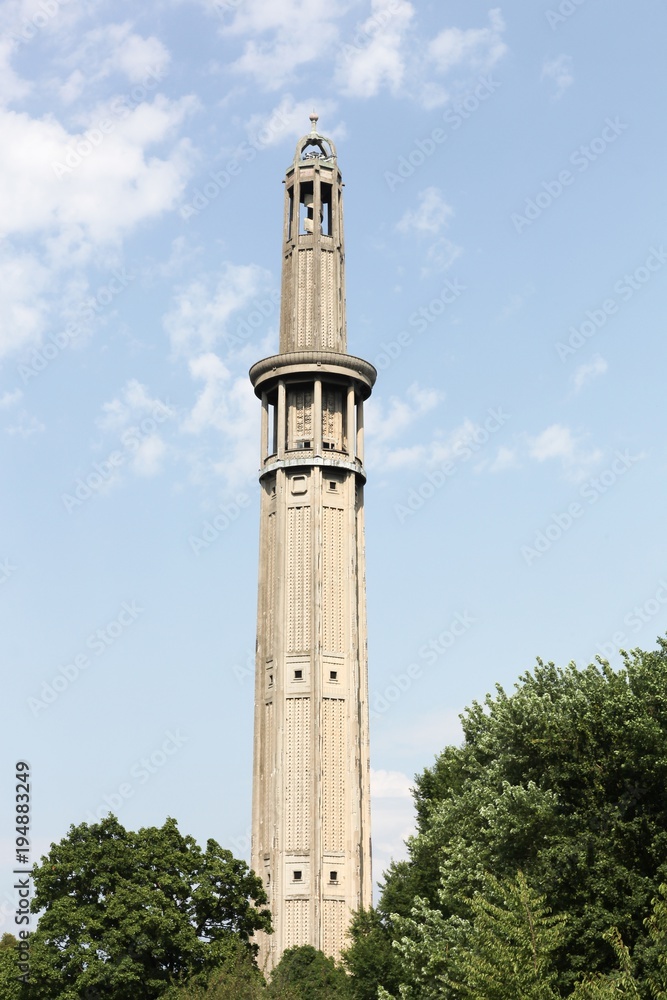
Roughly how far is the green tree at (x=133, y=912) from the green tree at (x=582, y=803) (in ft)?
48.8

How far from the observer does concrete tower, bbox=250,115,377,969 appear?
72062mm

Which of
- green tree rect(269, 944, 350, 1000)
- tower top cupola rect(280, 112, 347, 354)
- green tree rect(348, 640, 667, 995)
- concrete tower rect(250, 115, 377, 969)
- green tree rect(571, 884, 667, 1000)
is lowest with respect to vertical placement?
green tree rect(571, 884, 667, 1000)

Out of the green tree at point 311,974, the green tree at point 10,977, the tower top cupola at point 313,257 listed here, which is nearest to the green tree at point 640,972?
the green tree at point 311,974

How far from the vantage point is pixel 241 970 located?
50312mm

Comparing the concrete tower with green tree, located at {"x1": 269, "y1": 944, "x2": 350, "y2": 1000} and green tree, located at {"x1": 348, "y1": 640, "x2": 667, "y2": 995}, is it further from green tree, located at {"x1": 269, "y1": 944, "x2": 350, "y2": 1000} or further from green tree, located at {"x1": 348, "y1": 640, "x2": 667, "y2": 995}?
green tree, located at {"x1": 348, "y1": 640, "x2": 667, "y2": 995}

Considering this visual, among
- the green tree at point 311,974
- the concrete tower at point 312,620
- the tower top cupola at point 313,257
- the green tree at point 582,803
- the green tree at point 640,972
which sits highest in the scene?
the tower top cupola at point 313,257

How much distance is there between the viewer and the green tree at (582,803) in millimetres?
34344

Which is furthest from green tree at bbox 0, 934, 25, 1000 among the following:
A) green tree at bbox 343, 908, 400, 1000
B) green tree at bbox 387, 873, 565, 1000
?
green tree at bbox 387, 873, 565, 1000

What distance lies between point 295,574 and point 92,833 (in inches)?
1025

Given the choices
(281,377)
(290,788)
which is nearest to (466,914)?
(290,788)

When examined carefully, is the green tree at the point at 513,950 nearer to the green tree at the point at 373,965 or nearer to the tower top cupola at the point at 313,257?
the green tree at the point at 373,965

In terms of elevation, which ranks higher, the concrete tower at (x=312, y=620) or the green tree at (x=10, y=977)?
the concrete tower at (x=312, y=620)

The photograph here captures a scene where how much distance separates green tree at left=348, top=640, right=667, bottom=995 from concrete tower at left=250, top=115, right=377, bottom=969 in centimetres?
2985

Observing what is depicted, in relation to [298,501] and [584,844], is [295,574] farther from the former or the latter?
[584,844]
